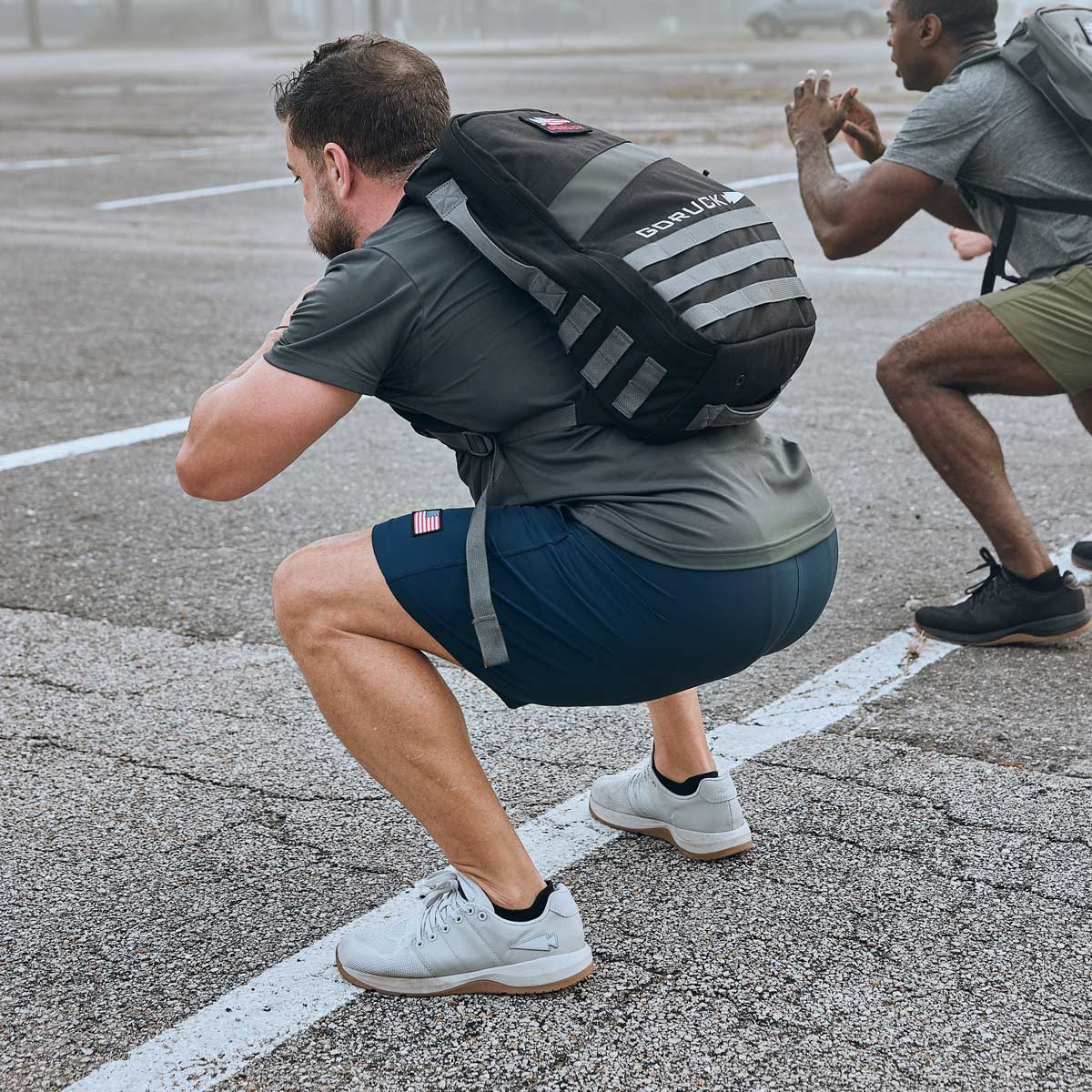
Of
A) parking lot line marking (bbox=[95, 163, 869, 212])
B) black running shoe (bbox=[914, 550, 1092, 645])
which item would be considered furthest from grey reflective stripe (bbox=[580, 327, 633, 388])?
parking lot line marking (bbox=[95, 163, 869, 212])

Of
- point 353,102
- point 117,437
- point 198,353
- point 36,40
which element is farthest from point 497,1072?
point 36,40

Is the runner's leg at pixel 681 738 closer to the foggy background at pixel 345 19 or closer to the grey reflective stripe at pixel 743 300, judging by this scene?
the grey reflective stripe at pixel 743 300

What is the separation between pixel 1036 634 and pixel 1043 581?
0.15m

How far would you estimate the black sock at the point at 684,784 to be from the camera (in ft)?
9.93

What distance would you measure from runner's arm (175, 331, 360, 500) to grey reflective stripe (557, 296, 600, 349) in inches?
13.9

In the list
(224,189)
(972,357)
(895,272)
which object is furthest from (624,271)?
(224,189)

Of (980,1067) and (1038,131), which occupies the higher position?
(1038,131)

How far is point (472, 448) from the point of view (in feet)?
8.67

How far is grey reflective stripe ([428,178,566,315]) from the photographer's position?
7.95ft

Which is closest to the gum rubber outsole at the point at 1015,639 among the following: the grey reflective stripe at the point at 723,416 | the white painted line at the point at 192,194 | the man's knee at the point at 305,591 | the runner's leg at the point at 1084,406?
the runner's leg at the point at 1084,406

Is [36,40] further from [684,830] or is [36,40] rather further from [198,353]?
[684,830]

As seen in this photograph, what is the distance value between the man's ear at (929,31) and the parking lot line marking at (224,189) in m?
8.65

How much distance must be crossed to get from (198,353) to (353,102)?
17.5 ft

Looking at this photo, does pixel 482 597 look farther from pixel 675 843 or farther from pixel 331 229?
pixel 675 843
